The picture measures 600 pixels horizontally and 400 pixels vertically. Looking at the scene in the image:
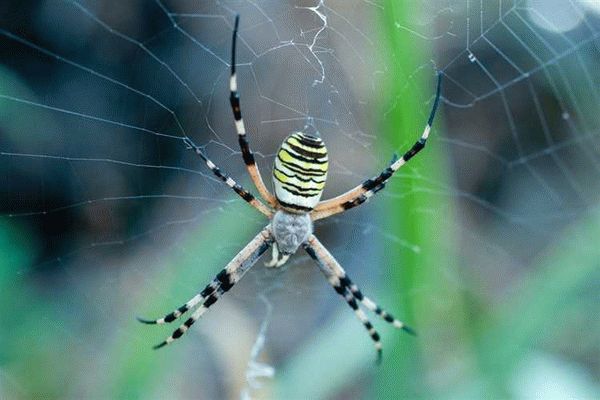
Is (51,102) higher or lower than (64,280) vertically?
higher

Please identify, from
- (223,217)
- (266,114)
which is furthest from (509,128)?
(223,217)

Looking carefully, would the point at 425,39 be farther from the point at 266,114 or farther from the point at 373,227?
the point at 373,227

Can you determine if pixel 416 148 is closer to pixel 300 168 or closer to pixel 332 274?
pixel 300 168

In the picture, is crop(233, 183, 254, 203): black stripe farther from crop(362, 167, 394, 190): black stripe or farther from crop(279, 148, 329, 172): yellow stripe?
crop(362, 167, 394, 190): black stripe

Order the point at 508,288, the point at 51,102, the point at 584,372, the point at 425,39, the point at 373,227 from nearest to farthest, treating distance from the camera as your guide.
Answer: the point at 425,39
the point at 584,372
the point at 51,102
the point at 373,227
the point at 508,288

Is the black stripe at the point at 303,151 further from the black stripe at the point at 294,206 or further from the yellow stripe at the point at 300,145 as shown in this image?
the black stripe at the point at 294,206

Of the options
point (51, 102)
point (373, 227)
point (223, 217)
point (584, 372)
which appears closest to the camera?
point (223, 217)

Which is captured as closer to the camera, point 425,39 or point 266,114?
point 425,39
